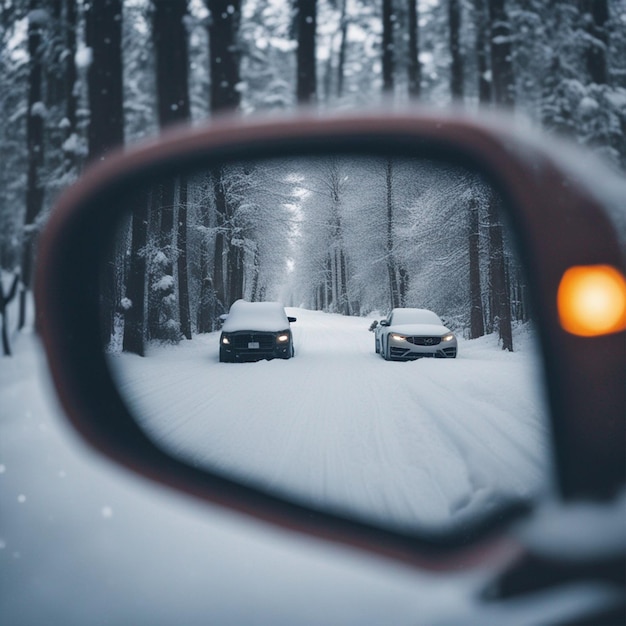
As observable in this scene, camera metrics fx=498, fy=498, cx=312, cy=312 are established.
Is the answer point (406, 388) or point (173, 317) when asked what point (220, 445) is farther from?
point (406, 388)

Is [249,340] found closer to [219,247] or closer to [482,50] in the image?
[219,247]

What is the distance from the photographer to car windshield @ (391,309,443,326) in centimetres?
144

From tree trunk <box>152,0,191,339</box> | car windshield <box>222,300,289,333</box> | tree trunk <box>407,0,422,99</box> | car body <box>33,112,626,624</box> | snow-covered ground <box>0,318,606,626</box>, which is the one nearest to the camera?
car body <box>33,112,626,624</box>

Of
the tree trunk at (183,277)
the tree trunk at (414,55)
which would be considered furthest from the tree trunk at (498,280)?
the tree trunk at (414,55)

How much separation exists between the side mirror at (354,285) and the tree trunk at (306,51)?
14453 millimetres

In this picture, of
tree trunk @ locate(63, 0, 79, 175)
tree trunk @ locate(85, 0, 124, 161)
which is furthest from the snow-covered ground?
tree trunk @ locate(63, 0, 79, 175)

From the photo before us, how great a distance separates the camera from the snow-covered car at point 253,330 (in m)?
→ 1.80

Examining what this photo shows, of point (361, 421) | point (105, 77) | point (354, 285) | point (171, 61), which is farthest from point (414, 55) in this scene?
point (354, 285)

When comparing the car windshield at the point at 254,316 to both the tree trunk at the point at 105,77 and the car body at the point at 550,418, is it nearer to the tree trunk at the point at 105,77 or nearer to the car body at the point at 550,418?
→ the car body at the point at 550,418

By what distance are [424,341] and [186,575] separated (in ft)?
3.13

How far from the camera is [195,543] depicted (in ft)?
4.67

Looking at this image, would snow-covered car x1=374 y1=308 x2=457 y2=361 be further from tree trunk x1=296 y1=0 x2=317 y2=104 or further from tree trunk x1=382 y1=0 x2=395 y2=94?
tree trunk x1=382 y1=0 x2=395 y2=94

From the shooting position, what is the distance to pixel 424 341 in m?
1.54

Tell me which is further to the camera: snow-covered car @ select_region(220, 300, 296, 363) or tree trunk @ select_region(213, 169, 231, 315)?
snow-covered car @ select_region(220, 300, 296, 363)
